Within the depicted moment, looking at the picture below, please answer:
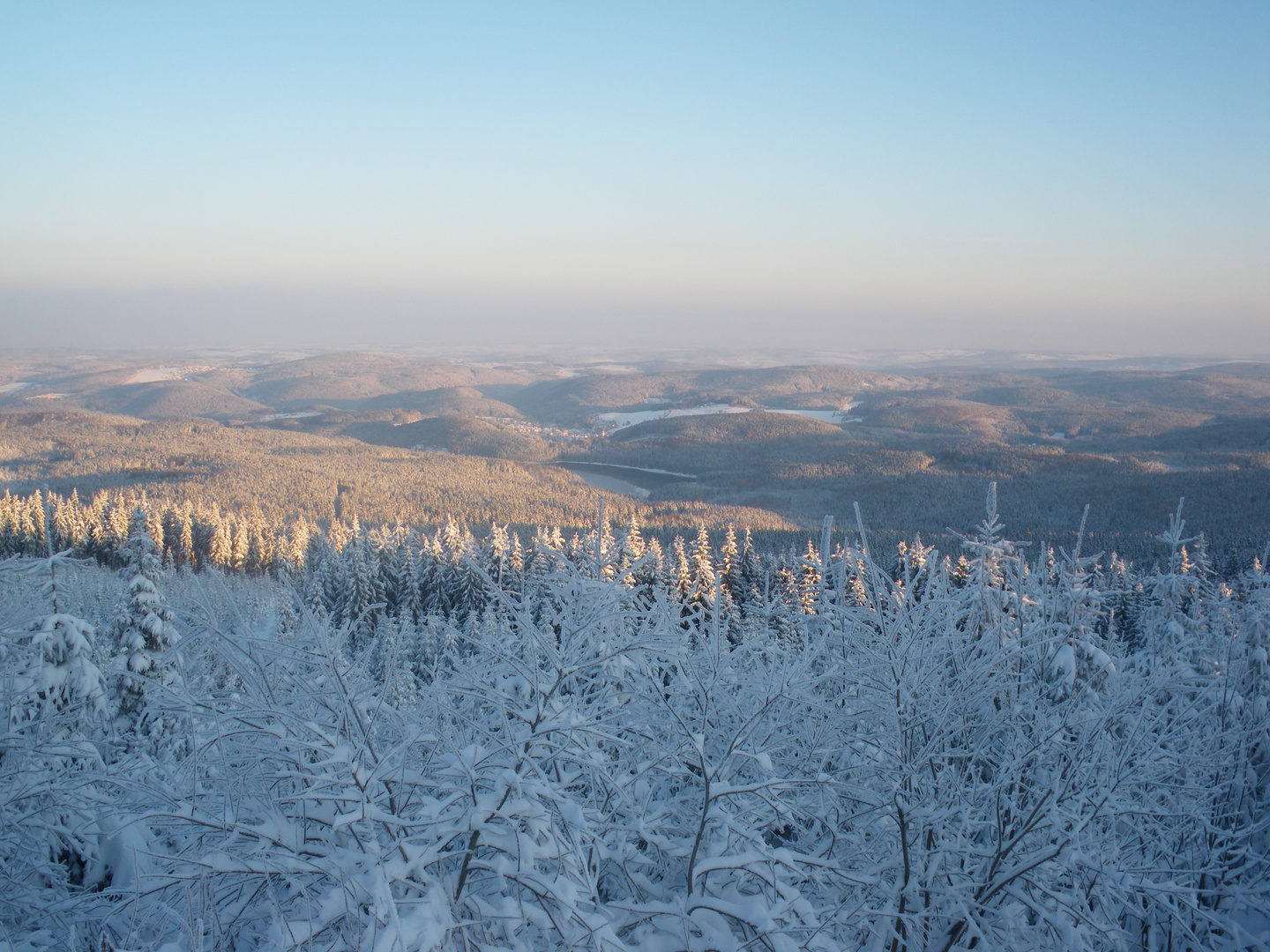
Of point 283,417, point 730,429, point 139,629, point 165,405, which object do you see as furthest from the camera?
point 283,417

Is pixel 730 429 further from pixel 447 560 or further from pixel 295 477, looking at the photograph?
pixel 447 560

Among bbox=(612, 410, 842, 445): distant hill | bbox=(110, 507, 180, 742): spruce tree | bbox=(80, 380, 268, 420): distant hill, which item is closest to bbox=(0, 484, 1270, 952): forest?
bbox=(110, 507, 180, 742): spruce tree

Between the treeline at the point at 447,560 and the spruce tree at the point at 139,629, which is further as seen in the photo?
the spruce tree at the point at 139,629

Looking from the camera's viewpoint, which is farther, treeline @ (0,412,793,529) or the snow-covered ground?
the snow-covered ground

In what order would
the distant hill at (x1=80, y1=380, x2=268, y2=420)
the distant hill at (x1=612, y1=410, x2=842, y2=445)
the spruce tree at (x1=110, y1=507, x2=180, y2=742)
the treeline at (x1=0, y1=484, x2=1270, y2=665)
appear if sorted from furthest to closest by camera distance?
1. the distant hill at (x1=80, y1=380, x2=268, y2=420)
2. the distant hill at (x1=612, y1=410, x2=842, y2=445)
3. the spruce tree at (x1=110, y1=507, x2=180, y2=742)
4. the treeline at (x1=0, y1=484, x2=1270, y2=665)

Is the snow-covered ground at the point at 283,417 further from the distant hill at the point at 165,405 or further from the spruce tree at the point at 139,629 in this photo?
the spruce tree at the point at 139,629

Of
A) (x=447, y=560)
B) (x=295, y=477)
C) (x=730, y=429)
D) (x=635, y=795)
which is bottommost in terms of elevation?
(x=295, y=477)

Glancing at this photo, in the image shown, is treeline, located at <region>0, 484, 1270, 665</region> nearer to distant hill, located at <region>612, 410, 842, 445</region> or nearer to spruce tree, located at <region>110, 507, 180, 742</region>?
spruce tree, located at <region>110, 507, 180, 742</region>

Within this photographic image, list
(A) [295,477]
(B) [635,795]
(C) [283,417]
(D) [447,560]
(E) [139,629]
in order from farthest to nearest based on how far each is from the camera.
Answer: (C) [283,417] → (A) [295,477] → (D) [447,560] → (E) [139,629] → (B) [635,795]

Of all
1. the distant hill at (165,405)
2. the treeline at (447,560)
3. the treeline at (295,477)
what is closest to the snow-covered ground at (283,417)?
the distant hill at (165,405)

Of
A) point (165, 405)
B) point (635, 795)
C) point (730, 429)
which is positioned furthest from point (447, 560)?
point (165, 405)

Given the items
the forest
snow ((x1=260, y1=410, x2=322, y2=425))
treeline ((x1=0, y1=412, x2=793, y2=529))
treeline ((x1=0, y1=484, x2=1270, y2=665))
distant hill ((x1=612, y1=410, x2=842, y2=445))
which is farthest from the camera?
snow ((x1=260, y1=410, x2=322, y2=425))
